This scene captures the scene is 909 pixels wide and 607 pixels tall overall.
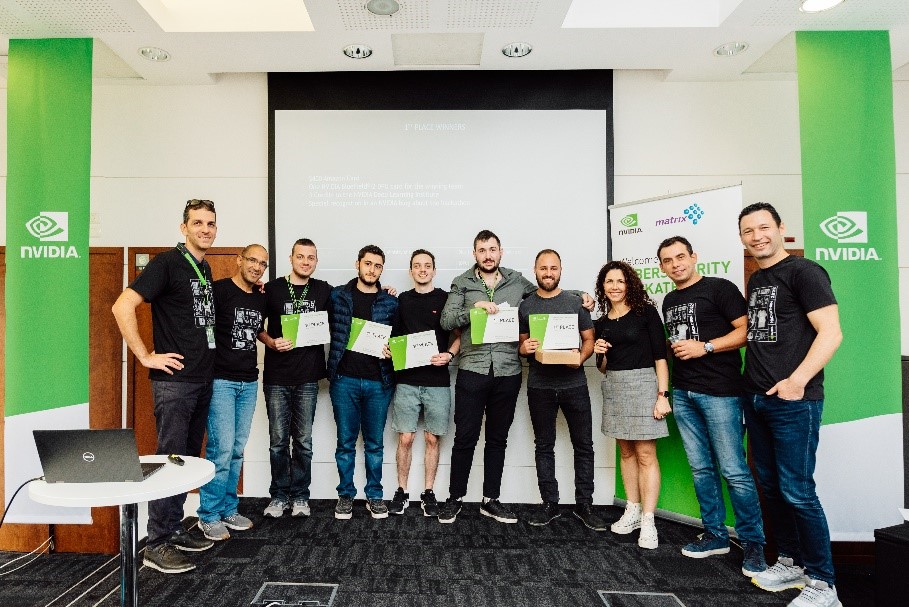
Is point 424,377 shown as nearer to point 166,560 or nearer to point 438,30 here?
point 166,560

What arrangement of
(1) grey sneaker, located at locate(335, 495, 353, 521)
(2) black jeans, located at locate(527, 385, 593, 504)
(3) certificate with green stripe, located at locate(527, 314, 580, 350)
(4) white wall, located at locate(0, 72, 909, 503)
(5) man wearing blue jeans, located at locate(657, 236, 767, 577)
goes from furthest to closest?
(4) white wall, located at locate(0, 72, 909, 503) → (1) grey sneaker, located at locate(335, 495, 353, 521) → (2) black jeans, located at locate(527, 385, 593, 504) → (3) certificate with green stripe, located at locate(527, 314, 580, 350) → (5) man wearing blue jeans, located at locate(657, 236, 767, 577)

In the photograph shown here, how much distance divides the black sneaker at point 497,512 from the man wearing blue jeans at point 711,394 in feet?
3.27

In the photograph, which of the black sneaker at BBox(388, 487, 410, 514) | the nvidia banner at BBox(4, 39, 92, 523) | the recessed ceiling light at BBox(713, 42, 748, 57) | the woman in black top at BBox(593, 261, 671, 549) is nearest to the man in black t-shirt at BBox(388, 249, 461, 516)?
the black sneaker at BBox(388, 487, 410, 514)

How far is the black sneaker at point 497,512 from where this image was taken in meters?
3.11

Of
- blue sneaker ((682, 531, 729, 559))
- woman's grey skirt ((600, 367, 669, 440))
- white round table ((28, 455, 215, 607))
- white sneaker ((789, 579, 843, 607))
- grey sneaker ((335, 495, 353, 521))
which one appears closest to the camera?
white round table ((28, 455, 215, 607))

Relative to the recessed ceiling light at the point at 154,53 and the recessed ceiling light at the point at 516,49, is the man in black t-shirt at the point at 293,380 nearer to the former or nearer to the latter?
the recessed ceiling light at the point at 154,53

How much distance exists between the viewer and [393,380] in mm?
3219

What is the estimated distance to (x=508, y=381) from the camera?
309 centimetres

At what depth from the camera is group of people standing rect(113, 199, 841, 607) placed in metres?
2.29

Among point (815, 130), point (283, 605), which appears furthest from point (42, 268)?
point (815, 130)

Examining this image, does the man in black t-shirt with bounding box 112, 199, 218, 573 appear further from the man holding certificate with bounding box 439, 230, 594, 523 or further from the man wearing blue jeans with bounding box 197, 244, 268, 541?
the man holding certificate with bounding box 439, 230, 594, 523

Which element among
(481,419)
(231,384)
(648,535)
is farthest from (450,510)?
(231,384)

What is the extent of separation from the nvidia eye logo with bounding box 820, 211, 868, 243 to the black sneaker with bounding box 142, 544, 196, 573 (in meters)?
3.92

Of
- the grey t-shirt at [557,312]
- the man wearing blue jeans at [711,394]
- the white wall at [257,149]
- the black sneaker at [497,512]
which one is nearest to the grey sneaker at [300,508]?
the white wall at [257,149]
